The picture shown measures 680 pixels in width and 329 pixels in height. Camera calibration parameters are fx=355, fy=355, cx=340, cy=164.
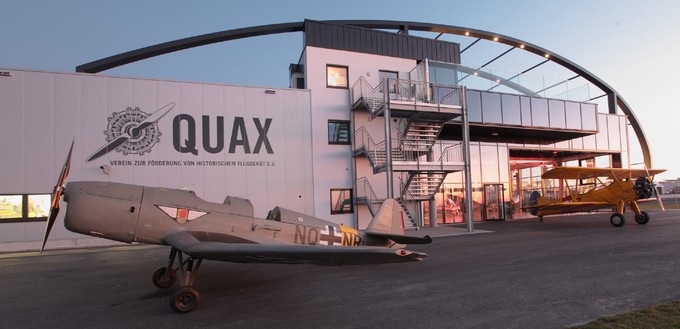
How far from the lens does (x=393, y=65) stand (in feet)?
66.0

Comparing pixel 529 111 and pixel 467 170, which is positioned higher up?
pixel 529 111

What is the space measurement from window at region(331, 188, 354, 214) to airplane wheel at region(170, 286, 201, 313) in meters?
12.8

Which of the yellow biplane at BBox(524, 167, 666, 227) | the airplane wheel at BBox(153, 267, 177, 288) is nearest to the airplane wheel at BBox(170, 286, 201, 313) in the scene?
the airplane wheel at BBox(153, 267, 177, 288)

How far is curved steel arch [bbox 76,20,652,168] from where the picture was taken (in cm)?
2003

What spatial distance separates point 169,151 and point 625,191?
70.9 ft

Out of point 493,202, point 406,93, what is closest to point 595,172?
point 493,202

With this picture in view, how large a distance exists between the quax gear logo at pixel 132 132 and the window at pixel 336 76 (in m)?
8.26

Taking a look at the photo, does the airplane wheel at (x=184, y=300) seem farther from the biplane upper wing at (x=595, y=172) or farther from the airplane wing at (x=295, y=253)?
the biplane upper wing at (x=595, y=172)

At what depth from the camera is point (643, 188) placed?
1689 cm

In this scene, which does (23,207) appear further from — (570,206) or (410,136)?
(570,206)

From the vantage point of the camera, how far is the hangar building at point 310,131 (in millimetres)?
14406

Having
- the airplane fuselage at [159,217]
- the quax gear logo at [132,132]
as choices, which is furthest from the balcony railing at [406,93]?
the airplane fuselage at [159,217]

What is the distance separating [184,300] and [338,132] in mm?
14050

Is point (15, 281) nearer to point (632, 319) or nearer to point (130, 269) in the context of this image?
point (130, 269)
